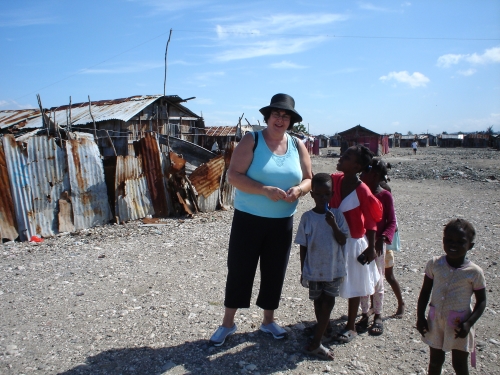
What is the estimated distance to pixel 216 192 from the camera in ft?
31.2

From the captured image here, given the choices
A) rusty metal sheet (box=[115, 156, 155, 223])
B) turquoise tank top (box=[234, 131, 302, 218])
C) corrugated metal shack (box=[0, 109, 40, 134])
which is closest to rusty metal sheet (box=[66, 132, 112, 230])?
rusty metal sheet (box=[115, 156, 155, 223])

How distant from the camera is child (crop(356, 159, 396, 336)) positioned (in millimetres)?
3377

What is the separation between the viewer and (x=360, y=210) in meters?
3.08

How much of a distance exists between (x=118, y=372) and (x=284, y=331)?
129cm

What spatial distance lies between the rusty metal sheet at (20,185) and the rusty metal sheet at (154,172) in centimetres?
225

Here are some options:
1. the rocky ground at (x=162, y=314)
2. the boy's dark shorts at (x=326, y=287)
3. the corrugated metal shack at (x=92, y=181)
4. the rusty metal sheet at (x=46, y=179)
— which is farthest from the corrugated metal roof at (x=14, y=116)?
the boy's dark shorts at (x=326, y=287)

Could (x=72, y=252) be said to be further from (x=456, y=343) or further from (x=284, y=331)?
(x=456, y=343)

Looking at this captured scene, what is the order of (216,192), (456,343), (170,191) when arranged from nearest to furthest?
A: (456,343) → (170,191) → (216,192)

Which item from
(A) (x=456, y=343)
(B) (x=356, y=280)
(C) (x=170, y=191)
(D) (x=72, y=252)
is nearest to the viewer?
(A) (x=456, y=343)

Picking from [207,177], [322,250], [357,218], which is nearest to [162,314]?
[322,250]

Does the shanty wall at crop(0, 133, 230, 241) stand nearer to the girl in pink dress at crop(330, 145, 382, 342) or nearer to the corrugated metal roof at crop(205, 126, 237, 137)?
the girl in pink dress at crop(330, 145, 382, 342)

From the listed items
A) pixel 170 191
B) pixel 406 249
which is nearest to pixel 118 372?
pixel 406 249

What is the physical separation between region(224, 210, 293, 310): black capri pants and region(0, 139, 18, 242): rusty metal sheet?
5096mm

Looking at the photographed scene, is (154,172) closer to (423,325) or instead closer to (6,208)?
(6,208)
